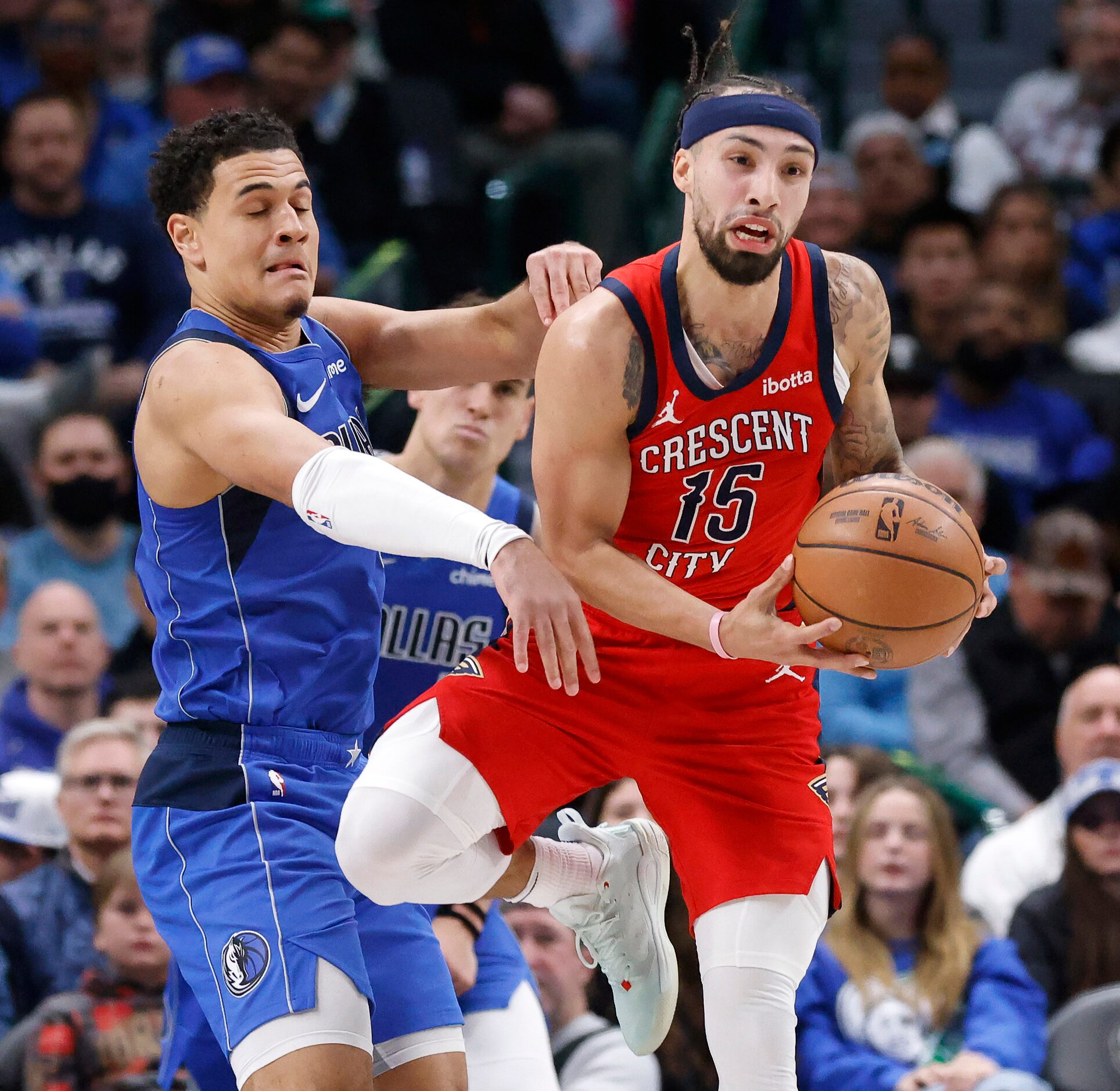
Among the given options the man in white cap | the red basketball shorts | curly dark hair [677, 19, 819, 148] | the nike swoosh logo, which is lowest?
the man in white cap

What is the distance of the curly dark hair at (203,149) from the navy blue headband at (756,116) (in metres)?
0.97

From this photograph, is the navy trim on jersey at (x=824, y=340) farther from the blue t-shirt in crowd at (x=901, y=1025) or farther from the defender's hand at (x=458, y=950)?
the blue t-shirt in crowd at (x=901, y=1025)

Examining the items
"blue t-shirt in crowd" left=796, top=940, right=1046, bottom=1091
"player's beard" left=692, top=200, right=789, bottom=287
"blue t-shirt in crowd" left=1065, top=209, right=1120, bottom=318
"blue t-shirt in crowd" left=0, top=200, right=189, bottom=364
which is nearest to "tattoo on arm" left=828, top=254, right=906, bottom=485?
"player's beard" left=692, top=200, right=789, bottom=287

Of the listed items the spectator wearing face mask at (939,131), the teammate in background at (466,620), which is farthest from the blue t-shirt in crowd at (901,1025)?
the spectator wearing face mask at (939,131)

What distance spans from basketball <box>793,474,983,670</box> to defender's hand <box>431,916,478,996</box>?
172 centimetres

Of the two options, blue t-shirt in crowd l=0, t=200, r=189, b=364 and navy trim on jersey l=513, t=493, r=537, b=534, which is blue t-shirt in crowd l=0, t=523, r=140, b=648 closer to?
blue t-shirt in crowd l=0, t=200, r=189, b=364

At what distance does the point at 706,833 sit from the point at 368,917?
0.81m

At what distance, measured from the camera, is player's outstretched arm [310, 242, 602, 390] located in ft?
15.2

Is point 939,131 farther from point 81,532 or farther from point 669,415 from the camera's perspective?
point 669,415

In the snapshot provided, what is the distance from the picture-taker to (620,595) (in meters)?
4.06

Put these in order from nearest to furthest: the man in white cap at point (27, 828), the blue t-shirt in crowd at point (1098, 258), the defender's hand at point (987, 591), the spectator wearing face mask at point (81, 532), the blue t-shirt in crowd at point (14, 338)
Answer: the defender's hand at point (987, 591) → the man in white cap at point (27, 828) → the spectator wearing face mask at point (81, 532) → the blue t-shirt in crowd at point (14, 338) → the blue t-shirt in crowd at point (1098, 258)

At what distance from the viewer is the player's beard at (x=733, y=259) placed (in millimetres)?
4098

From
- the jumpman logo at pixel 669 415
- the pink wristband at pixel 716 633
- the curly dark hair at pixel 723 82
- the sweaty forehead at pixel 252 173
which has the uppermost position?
the curly dark hair at pixel 723 82

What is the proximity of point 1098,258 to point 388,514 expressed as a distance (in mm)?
7664
